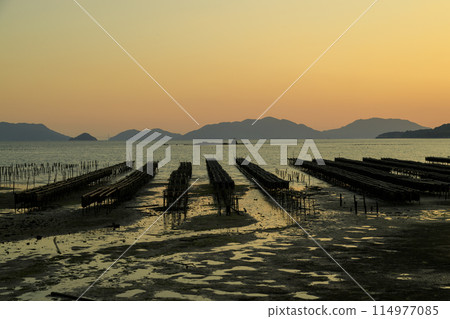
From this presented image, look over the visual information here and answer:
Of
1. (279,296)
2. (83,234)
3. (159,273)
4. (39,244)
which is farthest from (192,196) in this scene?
(279,296)

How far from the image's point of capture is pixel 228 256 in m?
A: 19.6

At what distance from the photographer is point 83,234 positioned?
24891mm

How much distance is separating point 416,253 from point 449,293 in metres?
5.62

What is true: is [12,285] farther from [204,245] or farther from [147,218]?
[147,218]

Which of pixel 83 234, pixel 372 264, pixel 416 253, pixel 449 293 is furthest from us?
pixel 83 234

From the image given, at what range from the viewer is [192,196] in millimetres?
43844

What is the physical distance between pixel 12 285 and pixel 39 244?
6.90 metres

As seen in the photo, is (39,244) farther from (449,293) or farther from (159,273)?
(449,293)

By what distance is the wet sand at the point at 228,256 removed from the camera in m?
15.1

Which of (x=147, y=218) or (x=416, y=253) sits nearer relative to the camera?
(x=416, y=253)

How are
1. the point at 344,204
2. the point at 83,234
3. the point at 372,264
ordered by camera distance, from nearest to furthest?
the point at 372,264 < the point at 83,234 < the point at 344,204

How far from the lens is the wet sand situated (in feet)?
49.5

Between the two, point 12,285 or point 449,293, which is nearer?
point 449,293

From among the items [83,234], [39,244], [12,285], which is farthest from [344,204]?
[12,285]
